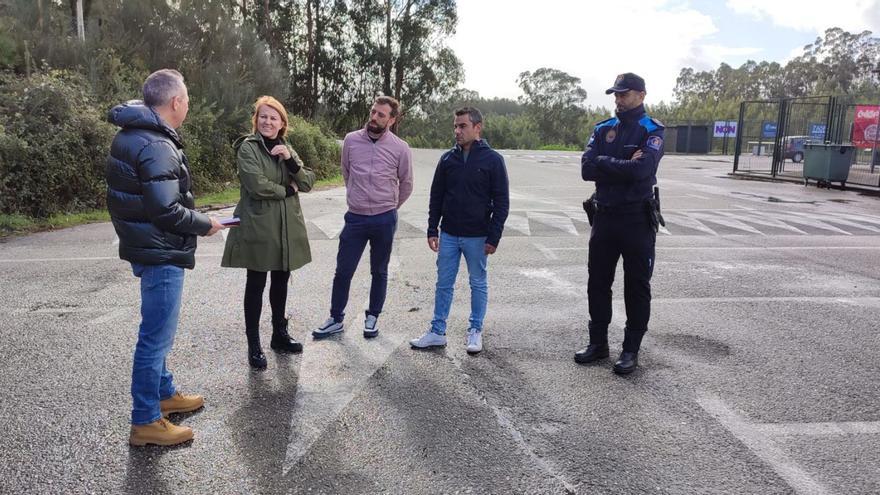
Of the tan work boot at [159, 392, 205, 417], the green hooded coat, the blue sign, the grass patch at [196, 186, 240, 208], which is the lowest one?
the tan work boot at [159, 392, 205, 417]

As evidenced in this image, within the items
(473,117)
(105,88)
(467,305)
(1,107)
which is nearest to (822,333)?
(467,305)

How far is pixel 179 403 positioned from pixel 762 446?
3210 millimetres

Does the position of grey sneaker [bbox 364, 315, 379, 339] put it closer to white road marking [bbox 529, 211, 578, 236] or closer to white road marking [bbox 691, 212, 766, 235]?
white road marking [bbox 529, 211, 578, 236]

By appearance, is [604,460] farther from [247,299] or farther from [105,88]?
[105,88]

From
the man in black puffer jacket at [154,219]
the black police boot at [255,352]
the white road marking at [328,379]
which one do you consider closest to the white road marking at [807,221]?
the white road marking at [328,379]

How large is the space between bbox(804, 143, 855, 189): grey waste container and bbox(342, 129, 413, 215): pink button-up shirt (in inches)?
737

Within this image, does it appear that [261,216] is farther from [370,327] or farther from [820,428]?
[820,428]

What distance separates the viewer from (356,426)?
348 centimetres

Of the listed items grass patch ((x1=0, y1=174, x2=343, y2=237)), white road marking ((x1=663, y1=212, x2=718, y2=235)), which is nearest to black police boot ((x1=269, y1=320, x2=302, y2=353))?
grass patch ((x1=0, y1=174, x2=343, y2=237))

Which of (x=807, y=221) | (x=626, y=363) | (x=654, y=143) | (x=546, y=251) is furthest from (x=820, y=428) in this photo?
(x=807, y=221)

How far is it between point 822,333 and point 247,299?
467cm

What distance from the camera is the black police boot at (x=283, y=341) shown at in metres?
4.66

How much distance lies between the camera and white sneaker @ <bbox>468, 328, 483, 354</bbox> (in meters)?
4.69

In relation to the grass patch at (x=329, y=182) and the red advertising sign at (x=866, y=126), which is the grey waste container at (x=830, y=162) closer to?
the red advertising sign at (x=866, y=126)
